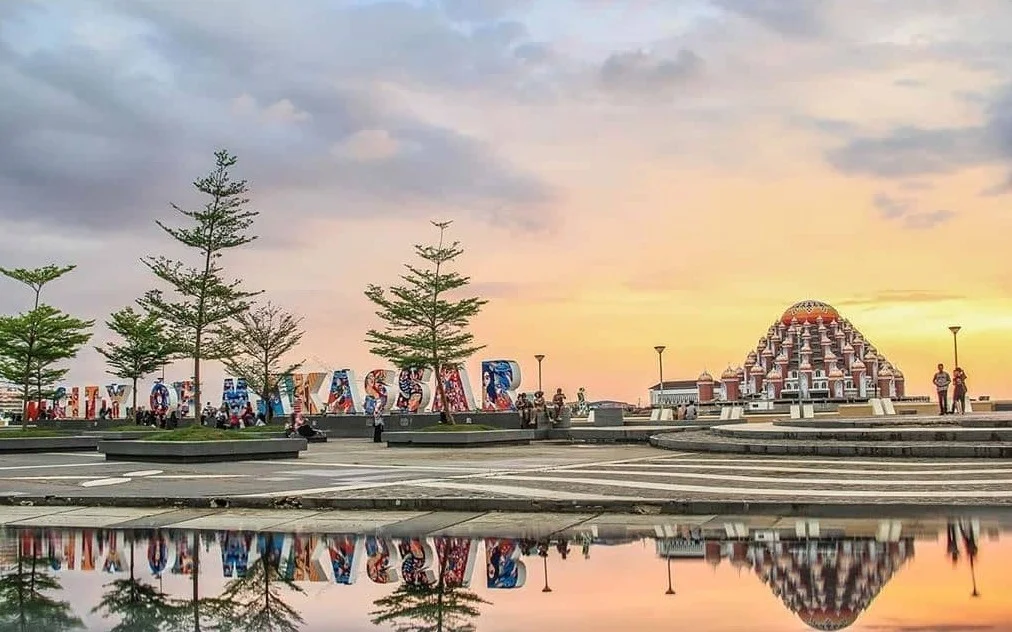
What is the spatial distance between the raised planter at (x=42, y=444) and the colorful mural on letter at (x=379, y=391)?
14886 mm

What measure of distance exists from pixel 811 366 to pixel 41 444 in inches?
4805

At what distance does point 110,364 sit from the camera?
5084cm

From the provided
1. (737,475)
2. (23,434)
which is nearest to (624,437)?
(737,475)

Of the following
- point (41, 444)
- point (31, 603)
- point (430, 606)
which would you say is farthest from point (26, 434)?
point (430, 606)

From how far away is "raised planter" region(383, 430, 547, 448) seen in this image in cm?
3366

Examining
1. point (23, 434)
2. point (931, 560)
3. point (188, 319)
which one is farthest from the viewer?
point (23, 434)

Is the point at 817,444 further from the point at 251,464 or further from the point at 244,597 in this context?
the point at 244,597

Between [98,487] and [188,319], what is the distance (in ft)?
39.1

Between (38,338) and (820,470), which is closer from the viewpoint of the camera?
(820,470)

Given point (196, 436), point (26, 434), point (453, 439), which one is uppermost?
point (196, 436)

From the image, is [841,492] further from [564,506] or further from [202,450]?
[202,450]

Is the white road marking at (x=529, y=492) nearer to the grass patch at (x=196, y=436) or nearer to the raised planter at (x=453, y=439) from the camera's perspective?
the grass patch at (x=196, y=436)

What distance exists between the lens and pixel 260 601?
296 inches

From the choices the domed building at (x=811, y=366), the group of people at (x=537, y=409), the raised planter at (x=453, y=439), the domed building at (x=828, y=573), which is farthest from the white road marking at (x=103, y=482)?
the domed building at (x=811, y=366)
